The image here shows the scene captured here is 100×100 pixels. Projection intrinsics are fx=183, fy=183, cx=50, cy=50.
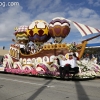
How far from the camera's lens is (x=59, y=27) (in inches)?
583

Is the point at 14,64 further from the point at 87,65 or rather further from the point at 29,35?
the point at 87,65

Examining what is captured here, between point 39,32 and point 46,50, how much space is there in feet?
7.27

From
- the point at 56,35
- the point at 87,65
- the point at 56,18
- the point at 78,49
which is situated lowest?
the point at 87,65

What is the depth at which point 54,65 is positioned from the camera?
1259 centimetres

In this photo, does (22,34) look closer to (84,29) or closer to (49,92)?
(84,29)

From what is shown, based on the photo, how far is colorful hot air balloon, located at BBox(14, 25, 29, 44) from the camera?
1766 centimetres

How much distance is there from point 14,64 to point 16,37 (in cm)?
346

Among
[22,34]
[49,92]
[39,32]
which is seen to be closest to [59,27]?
[39,32]

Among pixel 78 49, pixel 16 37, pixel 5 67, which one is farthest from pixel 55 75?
pixel 16 37

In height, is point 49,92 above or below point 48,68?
below

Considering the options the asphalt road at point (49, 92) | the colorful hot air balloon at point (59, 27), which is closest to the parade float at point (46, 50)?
the colorful hot air balloon at point (59, 27)

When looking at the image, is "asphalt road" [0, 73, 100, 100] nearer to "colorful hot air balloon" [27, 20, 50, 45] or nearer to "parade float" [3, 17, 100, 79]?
"parade float" [3, 17, 100, 79]

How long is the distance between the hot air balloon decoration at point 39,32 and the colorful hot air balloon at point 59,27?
87 cm

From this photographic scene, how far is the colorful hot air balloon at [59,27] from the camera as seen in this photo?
1484 cm
